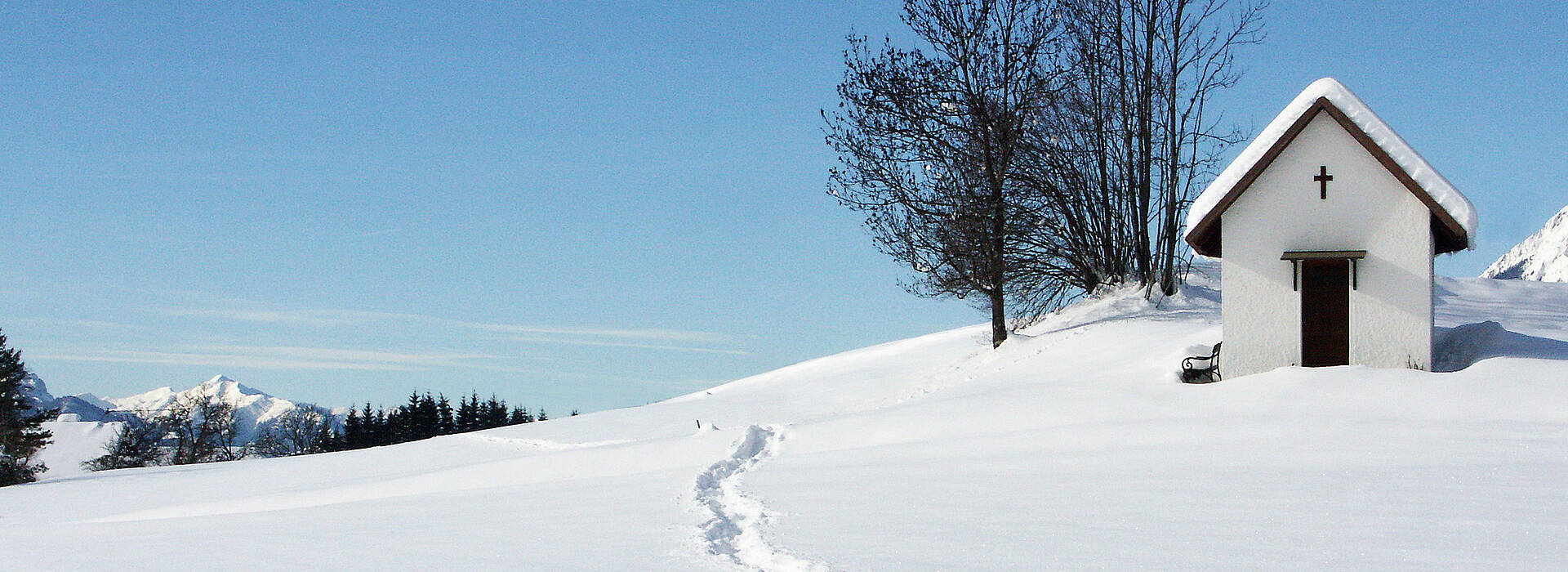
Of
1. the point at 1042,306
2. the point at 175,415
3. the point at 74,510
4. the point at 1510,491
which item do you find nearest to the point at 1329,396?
the point at 1510,491

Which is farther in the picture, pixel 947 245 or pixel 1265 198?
pixel 947 245

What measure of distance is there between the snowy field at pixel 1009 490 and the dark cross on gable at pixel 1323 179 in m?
2.77

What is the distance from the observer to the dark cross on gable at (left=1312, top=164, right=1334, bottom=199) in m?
15.8

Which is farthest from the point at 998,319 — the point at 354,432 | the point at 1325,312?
the point at 354,432

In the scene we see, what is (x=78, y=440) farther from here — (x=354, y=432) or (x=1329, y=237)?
(x=1329, y=237)

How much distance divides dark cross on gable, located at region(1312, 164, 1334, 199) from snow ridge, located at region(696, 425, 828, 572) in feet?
30.3

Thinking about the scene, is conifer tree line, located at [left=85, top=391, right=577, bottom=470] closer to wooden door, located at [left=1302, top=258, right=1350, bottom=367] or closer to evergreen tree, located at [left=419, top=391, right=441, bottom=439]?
evergreen tree, located at [left=419, top=391, right=441, bottom=439]

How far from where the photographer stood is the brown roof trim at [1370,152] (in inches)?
602

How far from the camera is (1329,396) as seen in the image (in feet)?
45.7

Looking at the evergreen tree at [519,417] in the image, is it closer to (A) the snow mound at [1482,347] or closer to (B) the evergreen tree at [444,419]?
(B) the evergreen tree at [444,419]

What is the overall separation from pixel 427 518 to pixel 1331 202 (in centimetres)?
1360

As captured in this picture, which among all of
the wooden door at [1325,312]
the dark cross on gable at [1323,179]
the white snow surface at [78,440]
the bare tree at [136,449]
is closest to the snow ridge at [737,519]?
the wooden door at [1325,312]

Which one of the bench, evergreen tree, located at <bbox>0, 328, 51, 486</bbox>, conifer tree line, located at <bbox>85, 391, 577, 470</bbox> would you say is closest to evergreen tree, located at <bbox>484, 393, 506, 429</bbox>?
conifer tree line, located at <bbox>85, 391, 577, 470</bbox>

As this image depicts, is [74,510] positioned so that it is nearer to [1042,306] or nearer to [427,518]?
[427,518]
